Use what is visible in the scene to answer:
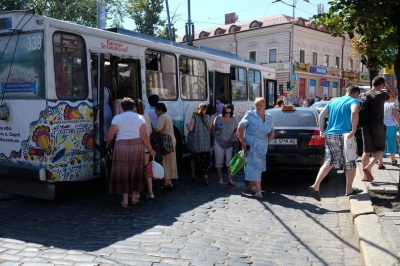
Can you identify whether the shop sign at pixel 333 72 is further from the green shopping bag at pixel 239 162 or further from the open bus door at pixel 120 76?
the green shopping bag at pixel 239 162

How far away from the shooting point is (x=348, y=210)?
6426mm

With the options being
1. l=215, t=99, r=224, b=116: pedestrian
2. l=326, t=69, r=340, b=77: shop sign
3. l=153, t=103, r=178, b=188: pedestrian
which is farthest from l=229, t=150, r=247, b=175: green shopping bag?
l=326, t=69, r=340, b=77: shop sign

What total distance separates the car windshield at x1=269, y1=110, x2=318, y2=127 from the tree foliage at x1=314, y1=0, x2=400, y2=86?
188 centimetres

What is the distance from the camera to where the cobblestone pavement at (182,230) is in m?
4.41

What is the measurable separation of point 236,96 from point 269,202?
20.8 feet

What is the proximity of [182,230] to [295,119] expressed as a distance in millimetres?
4333

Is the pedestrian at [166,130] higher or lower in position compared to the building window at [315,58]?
lower

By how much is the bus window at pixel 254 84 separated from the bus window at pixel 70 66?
8093mm

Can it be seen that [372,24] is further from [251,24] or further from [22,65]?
[251,24]

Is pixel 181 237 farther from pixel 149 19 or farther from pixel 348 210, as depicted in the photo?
pixel 149 19

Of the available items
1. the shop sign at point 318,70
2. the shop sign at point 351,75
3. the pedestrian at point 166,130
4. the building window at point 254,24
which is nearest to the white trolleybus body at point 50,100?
the pedestrian at point 166,130

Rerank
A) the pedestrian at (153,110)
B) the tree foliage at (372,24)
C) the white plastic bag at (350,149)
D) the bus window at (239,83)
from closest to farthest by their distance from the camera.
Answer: the tree foliage at (372,24) → the white plastic bag at (350,149) → the pedestrian at (153,110) → the bus window at (239,83)

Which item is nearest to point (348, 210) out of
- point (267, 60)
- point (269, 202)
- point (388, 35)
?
point (269, 202)

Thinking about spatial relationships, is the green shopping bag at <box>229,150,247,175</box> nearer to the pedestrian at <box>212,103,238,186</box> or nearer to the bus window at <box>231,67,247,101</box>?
the pedestrian at <box>212,103,238,186</box>
